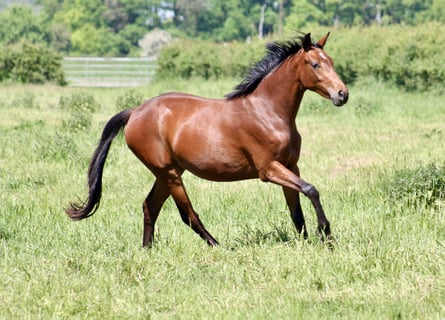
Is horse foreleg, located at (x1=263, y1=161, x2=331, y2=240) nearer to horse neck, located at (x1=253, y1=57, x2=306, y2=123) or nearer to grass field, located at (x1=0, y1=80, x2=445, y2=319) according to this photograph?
grass field, located at (x1=0, y1=80, x2=445, y2=319)

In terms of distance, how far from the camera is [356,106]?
21.1 m

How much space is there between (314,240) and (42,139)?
8.50 m

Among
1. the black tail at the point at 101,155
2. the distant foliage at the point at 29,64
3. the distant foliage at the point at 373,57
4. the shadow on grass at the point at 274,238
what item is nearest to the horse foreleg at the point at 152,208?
the black tail at the point at 101,155

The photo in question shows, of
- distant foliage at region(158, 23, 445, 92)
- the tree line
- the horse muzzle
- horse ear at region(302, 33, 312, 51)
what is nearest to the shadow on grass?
the horse muzzle

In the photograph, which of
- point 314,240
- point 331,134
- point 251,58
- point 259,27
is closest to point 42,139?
point 331,134

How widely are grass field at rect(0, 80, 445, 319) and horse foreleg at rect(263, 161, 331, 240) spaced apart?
18cm

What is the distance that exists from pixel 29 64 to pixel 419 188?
99.7ft

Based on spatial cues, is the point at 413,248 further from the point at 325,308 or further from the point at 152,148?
the point at 152,148

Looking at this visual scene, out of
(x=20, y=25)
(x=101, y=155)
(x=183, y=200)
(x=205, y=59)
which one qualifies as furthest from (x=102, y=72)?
(x=20, y=25)

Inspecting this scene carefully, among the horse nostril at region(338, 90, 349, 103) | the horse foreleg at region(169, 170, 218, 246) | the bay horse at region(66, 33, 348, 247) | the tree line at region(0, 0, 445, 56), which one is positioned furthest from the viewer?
the tree line at region(0, 0, 445, 56)

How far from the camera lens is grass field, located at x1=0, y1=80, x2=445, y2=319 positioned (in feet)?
18.8

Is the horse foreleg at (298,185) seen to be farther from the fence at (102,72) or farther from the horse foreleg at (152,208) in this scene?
the fence at (102,72)

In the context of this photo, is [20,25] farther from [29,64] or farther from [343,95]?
[343,95]

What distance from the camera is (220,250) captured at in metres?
7.19
